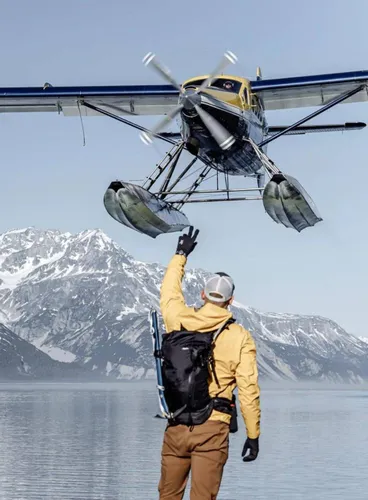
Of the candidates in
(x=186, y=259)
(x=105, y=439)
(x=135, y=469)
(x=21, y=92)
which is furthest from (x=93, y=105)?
(x=105, y=439)

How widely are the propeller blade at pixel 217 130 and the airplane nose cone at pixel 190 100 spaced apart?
8cm

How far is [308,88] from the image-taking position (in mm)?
22188

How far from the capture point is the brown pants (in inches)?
239

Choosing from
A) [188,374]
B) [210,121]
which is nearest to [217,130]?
[210,121]

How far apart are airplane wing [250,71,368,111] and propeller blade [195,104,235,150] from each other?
99.0 inches

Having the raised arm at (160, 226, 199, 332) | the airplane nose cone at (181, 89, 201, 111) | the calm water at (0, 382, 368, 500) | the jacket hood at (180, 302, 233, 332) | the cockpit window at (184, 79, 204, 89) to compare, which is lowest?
the calm water at (0, 382, 368, 500)

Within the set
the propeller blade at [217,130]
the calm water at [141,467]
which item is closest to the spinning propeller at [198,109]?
the propeller blade at [217,130]

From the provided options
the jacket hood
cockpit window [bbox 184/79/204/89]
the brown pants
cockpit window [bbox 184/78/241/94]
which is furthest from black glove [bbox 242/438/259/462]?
cockpit window [bbox 184/78/241/94]

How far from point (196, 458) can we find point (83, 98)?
671 inches

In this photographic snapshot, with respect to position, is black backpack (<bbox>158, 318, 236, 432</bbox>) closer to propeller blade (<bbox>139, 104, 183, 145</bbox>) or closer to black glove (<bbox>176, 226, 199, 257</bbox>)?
black glove (<bbox>176, 226, 199, 257</bbox>)

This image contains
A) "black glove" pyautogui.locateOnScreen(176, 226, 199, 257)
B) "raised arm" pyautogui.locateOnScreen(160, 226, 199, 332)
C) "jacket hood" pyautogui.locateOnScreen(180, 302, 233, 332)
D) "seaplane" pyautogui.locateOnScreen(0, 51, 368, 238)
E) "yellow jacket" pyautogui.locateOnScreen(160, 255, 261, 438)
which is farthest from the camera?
"seaplane" pyautogui.locateOnScreen(0, 51, 368, 238)

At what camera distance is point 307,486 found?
64.6 ft

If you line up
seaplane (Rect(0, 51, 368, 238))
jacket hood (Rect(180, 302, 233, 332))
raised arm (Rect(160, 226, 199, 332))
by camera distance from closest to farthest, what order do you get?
jacket hood (Rect(180, 302, 233, 332)), raised arm (Rect(160, 226, 199, 332)), seaplane (Rect(0, 51, 368, 238))

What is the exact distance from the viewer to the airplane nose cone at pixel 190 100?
1781 centimetres
